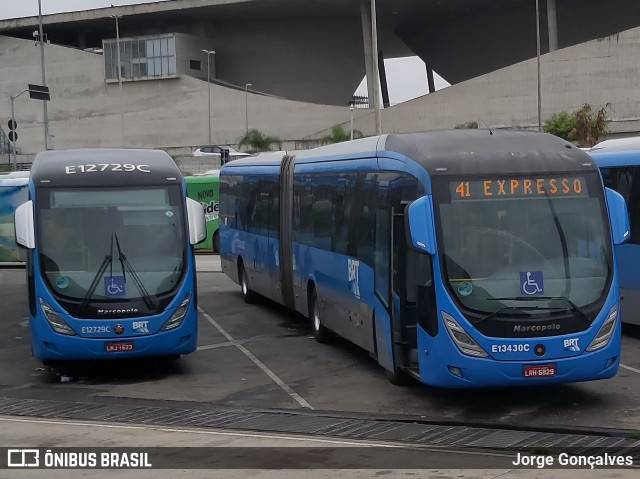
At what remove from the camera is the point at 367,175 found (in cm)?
1417

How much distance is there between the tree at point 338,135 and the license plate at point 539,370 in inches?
2307

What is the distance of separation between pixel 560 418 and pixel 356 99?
88.5 metres

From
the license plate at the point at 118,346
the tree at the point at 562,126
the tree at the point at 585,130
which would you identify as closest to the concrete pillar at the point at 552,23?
the tree at the point at 562,126

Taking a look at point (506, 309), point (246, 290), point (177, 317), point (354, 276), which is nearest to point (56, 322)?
point (177, 317)

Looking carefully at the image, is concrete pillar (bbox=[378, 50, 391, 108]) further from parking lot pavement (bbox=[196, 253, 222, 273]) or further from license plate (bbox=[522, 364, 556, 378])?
license plate (bbox=[522, 364, 556, 378])

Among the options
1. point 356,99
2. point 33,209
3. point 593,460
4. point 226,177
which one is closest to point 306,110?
point 356,99

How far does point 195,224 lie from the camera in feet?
48.5

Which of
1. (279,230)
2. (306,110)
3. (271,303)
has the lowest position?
(271,303)

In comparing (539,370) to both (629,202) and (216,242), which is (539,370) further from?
(216,242)

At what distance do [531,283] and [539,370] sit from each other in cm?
92

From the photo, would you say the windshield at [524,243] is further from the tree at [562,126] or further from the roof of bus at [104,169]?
the tree at [562,126]

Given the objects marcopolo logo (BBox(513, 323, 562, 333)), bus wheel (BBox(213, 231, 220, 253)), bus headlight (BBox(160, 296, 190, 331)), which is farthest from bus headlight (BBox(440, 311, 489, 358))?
bus wheel (BBox(213, 231, 220, 253))

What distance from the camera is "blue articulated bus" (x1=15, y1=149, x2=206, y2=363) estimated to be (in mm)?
14016

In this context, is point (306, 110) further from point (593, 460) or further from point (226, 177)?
point (593, 460)
